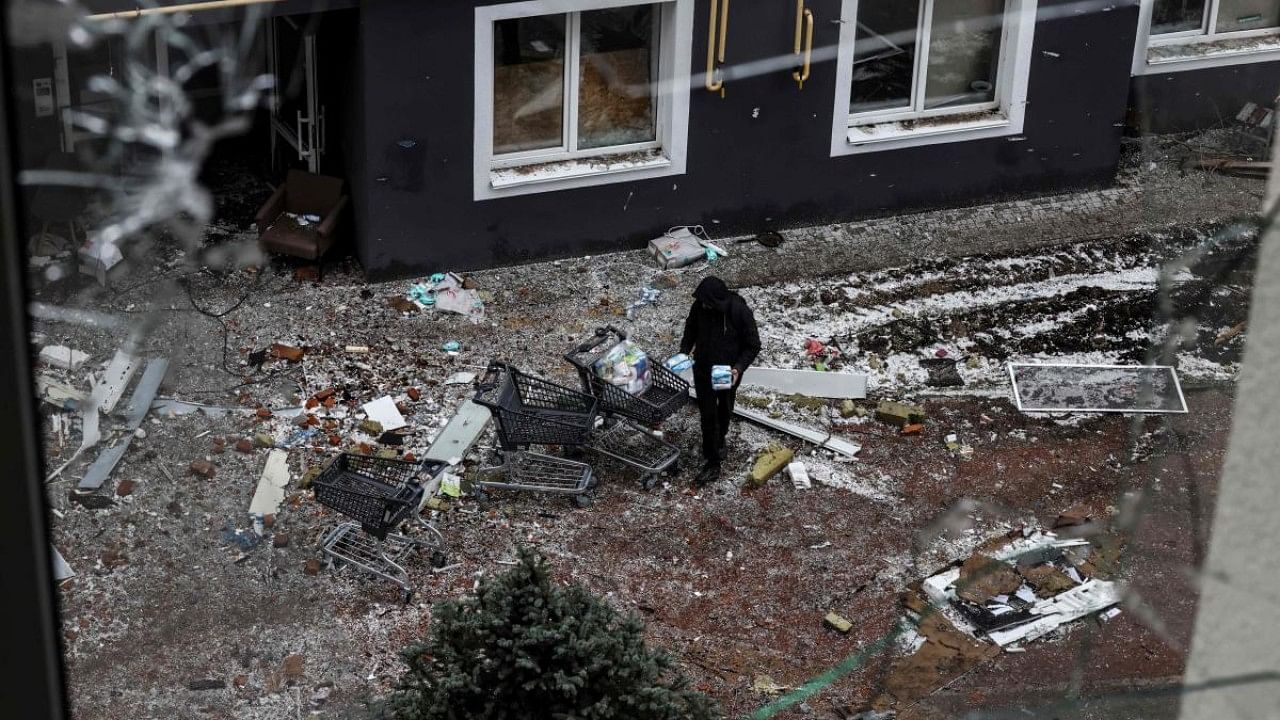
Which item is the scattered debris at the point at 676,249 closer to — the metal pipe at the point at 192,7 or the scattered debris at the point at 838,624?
the metal pipe at the point at 192,7

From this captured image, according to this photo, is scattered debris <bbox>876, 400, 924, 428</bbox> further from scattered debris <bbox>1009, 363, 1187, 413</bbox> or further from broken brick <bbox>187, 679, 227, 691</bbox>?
broken brick <bbox>187, 679, 227, 691</bbox>

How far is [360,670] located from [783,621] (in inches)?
80.5

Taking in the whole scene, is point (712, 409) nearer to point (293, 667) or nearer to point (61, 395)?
point (293, 667)

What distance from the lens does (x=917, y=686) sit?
7.21 m

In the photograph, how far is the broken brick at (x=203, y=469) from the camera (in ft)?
27.9

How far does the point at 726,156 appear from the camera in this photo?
1093 centimetres

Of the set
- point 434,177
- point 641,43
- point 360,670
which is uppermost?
point 641,43

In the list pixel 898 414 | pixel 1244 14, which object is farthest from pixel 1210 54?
pixel 898 414

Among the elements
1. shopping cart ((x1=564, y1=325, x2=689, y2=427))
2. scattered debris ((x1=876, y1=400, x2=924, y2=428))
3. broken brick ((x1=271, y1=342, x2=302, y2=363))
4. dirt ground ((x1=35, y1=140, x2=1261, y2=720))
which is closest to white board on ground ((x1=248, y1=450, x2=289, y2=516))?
dirt ground ((x1=35, y1=140, x2=1261, y2=720))

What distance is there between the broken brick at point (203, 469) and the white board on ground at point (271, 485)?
262 millimetres

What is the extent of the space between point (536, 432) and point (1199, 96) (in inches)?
290

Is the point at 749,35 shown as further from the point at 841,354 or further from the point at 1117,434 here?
the point at 1117,434

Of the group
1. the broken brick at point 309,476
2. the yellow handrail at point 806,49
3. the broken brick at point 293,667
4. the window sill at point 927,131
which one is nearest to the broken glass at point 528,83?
the yellow handrail at point 806,49

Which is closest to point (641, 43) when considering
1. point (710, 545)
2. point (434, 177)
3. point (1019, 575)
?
point (434, 177)
